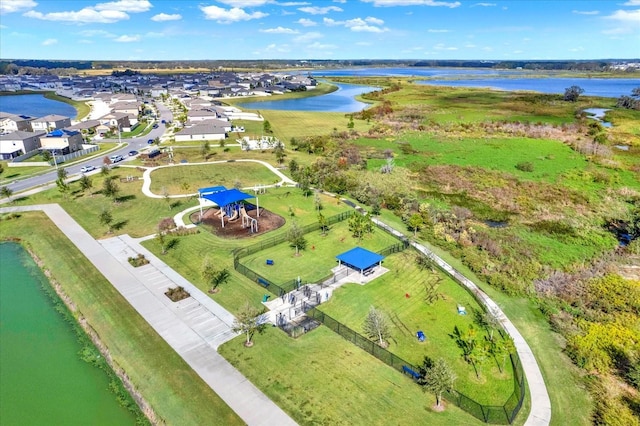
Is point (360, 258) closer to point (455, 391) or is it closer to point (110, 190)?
point (455, 391)

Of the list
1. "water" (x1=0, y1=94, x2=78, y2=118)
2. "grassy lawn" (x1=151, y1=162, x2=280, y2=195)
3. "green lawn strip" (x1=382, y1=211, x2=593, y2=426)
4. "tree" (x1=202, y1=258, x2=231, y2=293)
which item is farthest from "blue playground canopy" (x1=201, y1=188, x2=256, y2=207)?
"water" (x1=0, y1=94, x2=78, y2=118)

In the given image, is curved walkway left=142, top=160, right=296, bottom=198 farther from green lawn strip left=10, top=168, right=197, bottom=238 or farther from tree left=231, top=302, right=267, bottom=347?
tree left=231, top=302, right=267, bottom=347

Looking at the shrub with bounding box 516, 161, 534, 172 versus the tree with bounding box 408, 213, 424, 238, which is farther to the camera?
the shrub with bounding box 516, 161, 534, 172

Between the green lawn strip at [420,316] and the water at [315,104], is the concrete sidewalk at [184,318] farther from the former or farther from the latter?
the water at [315,104]

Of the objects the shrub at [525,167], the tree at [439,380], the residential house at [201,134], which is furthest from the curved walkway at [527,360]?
Result: the residential house at [201,134]

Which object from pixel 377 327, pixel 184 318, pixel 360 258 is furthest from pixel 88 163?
pixel 377 327

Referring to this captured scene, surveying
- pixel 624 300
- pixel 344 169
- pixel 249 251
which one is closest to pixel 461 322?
pixel 624 300
